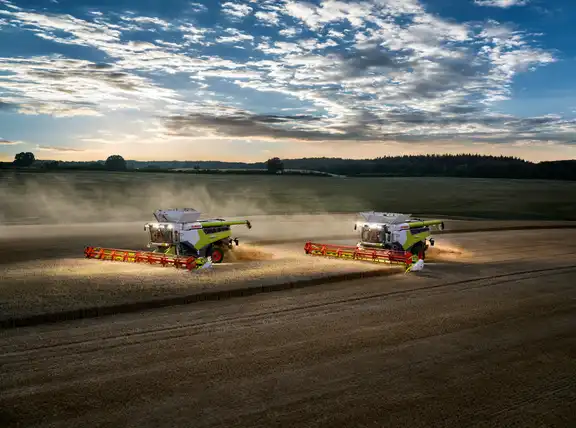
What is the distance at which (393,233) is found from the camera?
76.0 feet

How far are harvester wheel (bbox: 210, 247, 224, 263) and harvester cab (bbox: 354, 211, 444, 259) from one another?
19.9 feet

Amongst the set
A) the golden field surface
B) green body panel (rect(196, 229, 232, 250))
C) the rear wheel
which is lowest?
the golden field surface

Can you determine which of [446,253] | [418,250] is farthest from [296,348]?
[446,253]

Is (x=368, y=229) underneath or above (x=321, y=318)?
above

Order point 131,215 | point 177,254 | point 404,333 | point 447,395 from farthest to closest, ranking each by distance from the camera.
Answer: point 131,215 → point 177,254 → point 404,333 → point 447,395

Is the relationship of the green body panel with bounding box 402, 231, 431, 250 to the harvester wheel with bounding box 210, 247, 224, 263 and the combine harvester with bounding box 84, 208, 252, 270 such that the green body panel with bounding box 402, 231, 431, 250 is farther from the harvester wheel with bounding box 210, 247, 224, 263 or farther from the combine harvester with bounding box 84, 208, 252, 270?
the combine harvester with bounding box 84, 208, 252, 270

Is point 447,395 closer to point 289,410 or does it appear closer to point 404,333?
point 289,410

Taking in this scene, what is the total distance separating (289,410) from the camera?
8359mm

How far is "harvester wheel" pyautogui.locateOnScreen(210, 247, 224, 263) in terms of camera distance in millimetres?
23422

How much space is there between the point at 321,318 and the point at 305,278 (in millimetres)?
4556

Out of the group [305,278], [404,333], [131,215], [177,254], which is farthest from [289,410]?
[131,215]

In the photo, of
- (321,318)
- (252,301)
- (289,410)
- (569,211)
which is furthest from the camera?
(569,211)

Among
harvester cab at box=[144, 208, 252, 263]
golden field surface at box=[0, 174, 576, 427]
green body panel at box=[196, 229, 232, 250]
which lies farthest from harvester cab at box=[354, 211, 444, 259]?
harvester cab at box=[144, 208, 252, 263]

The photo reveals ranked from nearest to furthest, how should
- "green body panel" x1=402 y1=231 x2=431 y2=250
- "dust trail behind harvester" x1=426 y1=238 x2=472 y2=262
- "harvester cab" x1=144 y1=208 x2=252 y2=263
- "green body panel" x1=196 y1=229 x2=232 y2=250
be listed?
"harvester cab" x1=144 y1=208 x2=252 y2=263 < "green body panel" x1=196 y1=229 x2=232 y2=250 < "green body panel" x1=402 y1=231 x2=431 y2=250 < "dust trail behind harvester" x1=426 y1=238 x2=472 y2=262
